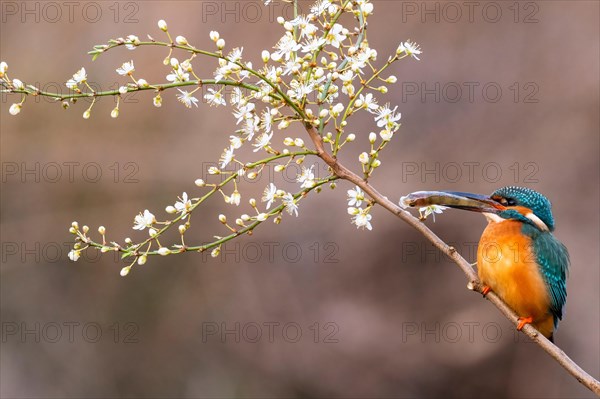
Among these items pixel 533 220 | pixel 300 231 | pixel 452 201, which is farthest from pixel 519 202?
pixel 300 231

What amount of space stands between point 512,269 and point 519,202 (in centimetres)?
27

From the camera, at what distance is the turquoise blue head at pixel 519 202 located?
3.08 m

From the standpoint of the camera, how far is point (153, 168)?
7008 mm

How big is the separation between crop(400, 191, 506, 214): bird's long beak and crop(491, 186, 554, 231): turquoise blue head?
0.11 feet

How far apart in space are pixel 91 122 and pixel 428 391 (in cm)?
381

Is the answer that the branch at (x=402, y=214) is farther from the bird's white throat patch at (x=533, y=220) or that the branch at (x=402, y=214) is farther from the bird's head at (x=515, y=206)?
the bird's white throat patch at (x=533, y=220)

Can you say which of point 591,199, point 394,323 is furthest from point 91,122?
point 591,199

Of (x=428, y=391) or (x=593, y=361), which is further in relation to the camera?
(x=428, y=391)

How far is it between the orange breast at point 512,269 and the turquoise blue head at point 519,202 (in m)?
0.07

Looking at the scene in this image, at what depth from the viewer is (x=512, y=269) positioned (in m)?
3.18

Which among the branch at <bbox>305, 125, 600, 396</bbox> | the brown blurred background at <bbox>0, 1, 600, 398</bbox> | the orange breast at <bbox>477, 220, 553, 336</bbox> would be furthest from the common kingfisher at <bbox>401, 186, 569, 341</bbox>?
the brown blurred background at <bbox>0, 1, 600, 398</bbox>

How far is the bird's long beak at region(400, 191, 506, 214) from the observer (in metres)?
2.20

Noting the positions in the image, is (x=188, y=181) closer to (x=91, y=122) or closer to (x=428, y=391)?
(x=91, y=122)

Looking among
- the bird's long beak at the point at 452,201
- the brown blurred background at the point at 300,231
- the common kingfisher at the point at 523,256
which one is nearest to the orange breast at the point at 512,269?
the common kingfisher at the point at 523,256
